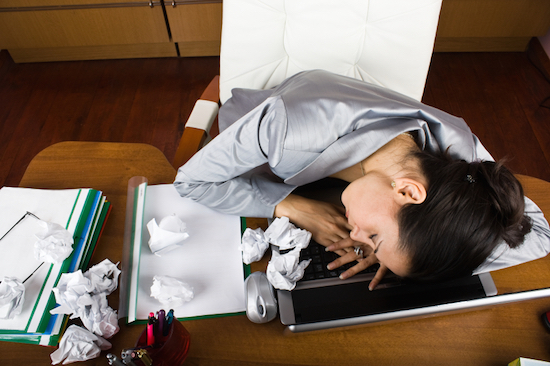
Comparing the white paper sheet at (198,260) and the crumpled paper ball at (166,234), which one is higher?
the crumpled paper ball at (166,234)

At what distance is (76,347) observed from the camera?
0.64 metres

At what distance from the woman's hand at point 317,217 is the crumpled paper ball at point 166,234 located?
0.72 ft

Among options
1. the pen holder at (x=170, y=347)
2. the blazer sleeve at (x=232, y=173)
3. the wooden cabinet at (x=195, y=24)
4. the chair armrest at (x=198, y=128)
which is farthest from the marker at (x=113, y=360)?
the wooden cabinet at (x=195, y=24)

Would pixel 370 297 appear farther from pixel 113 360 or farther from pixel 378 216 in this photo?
pixel 113 360

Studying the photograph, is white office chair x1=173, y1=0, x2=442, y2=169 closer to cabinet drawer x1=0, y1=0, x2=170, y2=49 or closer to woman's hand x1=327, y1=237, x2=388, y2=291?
woman's hand x1=327, y1=237, x2=388, y2=291

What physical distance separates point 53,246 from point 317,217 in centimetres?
54

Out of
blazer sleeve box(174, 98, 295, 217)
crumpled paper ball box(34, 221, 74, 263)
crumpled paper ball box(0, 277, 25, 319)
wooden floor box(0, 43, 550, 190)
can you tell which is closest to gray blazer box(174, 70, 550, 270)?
blazer sleeve box(174, 98, 295, 217)

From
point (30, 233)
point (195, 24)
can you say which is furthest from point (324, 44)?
point (195, 24)

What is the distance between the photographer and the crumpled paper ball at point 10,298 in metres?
0.66

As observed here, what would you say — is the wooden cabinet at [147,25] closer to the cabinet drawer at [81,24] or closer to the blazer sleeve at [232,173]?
the cabinet drawer at [81,24]

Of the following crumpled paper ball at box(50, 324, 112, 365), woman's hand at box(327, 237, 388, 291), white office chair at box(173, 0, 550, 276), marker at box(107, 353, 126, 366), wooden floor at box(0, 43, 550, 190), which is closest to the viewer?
marker at box(107, 353, 126, 366)

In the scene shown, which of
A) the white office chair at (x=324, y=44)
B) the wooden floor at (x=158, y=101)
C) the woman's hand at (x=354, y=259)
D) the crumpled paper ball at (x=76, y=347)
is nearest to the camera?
the crumpled paper ball at (x=76, y=347)

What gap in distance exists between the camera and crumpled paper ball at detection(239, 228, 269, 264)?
76cm

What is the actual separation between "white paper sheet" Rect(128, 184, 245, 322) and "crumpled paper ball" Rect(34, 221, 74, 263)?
14 centimetres
